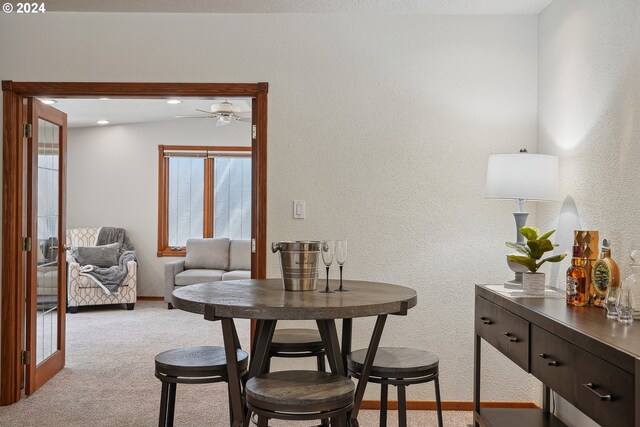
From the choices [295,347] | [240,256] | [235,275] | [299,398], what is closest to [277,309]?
[299,398]

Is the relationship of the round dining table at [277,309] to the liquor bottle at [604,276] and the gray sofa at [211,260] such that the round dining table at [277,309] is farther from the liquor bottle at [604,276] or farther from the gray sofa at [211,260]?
the gray sofa at [211,260]

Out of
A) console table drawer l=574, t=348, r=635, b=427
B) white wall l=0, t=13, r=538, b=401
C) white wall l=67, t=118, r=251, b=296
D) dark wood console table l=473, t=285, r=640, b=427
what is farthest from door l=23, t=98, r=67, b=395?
white wall l=67, t=118, r=251, b=296

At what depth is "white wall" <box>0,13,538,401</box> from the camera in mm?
3844

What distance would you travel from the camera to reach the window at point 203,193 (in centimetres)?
861

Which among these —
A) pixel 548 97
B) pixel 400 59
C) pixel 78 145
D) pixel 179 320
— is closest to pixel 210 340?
pixel 179 320

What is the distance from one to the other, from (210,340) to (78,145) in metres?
4.18

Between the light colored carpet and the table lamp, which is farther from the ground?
the table lamp

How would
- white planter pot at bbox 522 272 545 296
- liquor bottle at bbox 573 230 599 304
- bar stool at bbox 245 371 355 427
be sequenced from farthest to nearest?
white planter pot at bbox 522 272 545 296 → liquor bottle at bbox 573 230 599 304 → bar stool at bbox 245 371 355 427

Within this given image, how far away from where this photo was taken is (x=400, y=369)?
2559 millimetres

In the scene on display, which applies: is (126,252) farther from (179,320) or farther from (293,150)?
(293,150)

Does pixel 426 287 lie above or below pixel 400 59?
below

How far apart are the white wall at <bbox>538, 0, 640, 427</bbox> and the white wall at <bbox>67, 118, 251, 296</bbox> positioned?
216 inches

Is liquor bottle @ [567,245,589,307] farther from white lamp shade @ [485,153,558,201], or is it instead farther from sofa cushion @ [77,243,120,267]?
sofa cushion @ [77,243,120,267]

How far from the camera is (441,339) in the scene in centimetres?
385
